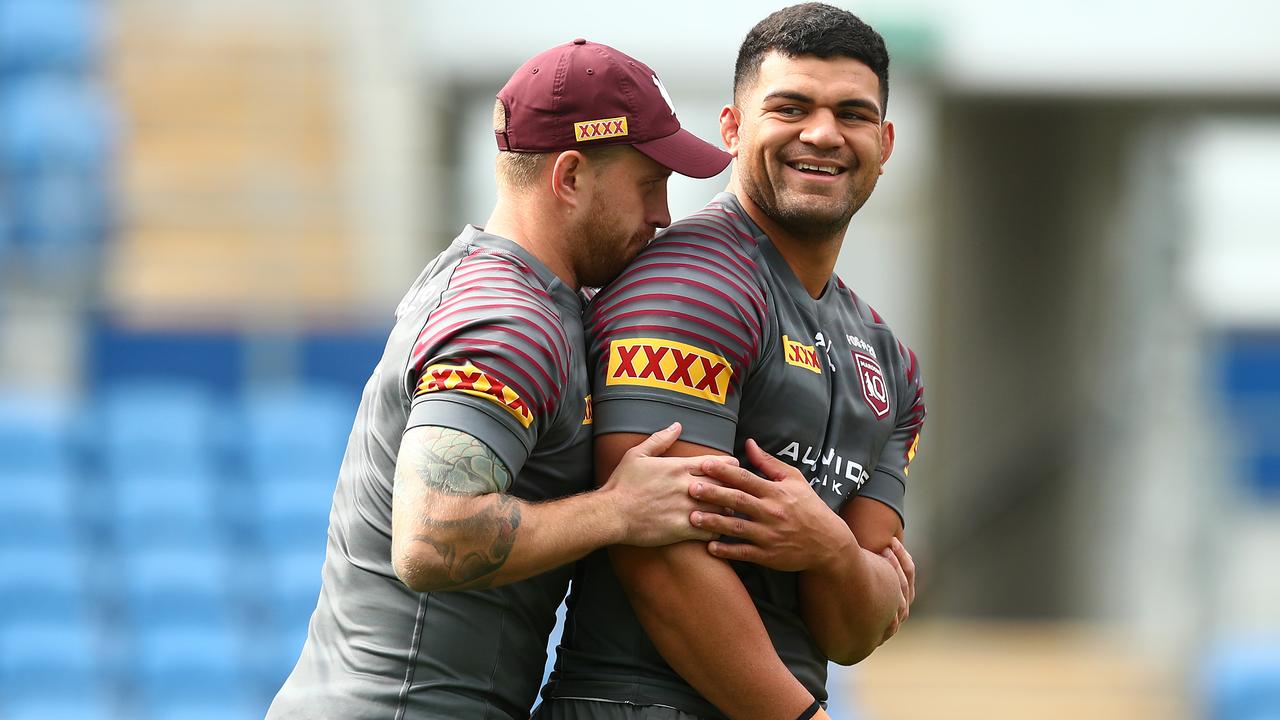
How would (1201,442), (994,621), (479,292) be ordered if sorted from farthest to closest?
(994,621), (1201,442), (479,292)

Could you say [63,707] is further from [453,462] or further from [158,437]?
[453,462]

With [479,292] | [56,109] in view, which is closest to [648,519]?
[479,292]

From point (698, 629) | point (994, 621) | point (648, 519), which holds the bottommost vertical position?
point (994, 621)

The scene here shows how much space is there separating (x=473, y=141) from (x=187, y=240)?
1.68 m

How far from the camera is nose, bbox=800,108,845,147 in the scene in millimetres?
2734

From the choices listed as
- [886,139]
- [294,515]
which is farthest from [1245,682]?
[886,139]

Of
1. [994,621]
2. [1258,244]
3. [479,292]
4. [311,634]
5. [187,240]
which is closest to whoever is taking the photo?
[479,292]

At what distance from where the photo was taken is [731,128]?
2.94m

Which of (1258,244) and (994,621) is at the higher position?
(1258,244)

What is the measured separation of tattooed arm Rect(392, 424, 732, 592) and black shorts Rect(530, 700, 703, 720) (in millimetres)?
324

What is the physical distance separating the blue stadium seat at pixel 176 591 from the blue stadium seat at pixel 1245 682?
4485mm

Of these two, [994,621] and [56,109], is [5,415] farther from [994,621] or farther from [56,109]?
[994,621]

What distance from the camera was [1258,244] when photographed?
9.78 metres

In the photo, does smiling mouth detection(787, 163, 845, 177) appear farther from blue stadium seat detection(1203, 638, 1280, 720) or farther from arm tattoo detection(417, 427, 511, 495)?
blue stadium seat detection(1203, 638, 1280, 720)
